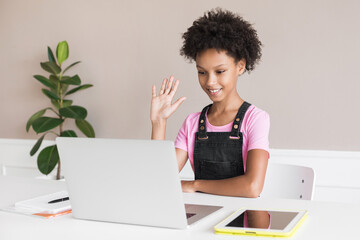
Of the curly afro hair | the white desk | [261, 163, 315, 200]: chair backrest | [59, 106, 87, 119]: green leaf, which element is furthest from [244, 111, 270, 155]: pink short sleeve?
[59, 106, 87, 119]: green leaf

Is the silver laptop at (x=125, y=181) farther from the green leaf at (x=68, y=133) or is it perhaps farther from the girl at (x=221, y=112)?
the green leaf at (x=68, y=133)

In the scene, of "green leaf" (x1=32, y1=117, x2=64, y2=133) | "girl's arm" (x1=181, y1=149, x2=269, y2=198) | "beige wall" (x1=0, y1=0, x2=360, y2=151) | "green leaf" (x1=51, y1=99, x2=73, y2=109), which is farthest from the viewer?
"green leaf" (x1=51, y1=99, x2=73, y2=109)

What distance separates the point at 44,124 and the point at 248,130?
6.02 ft

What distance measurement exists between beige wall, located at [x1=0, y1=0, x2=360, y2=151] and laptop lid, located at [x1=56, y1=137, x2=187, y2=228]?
76.7 inches

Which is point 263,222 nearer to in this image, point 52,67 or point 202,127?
point 202,127

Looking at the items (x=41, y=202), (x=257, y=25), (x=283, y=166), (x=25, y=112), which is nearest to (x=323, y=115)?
(x=257, y=25)

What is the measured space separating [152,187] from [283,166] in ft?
2.94

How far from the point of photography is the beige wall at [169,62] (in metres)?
2.86

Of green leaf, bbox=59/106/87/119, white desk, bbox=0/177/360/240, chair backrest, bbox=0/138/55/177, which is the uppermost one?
green leaf, bbox=59/106/87/119

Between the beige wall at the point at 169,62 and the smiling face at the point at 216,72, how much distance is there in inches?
44.2

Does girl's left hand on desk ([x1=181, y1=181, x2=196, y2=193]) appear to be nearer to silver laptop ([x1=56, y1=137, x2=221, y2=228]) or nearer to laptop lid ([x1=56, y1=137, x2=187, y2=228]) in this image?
silver laptop ([x1=56, y1=137, x2=221, y2=228])

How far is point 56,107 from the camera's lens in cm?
354

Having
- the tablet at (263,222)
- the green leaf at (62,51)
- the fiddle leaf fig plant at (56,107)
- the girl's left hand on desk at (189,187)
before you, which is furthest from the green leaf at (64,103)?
the tablet at (263,222)

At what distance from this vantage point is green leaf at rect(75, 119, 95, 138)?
3422 mm
